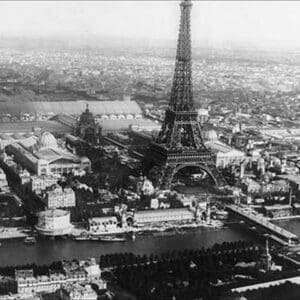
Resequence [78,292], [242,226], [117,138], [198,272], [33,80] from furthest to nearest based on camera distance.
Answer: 1. [33,80]
2. [117,138]
3. [242,226]
4. [198,272]
5. [78,292]

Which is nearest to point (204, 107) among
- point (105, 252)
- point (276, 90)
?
point (276, 90)

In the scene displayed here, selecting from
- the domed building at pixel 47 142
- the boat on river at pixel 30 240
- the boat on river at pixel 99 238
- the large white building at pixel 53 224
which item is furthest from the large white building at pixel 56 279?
the domed building at pixel 47 142

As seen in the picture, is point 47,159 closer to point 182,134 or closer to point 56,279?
point 182,134

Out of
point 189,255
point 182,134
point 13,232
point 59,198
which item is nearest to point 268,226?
point 189,255

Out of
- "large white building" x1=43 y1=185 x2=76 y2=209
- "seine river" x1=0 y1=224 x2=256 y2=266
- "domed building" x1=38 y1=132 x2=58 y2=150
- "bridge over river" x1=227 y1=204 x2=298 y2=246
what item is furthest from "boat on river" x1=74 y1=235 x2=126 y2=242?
"domed building" x1=38 y1=132 x2=58 y2=150

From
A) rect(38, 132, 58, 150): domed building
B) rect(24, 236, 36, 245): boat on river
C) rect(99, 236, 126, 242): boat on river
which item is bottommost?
rect(99, 236, 126, 242): boat on river

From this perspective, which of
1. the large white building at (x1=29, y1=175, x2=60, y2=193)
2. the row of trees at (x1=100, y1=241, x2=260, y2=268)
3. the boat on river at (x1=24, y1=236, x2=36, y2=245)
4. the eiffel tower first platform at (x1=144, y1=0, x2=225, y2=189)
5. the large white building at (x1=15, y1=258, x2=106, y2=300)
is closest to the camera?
the large white building at (x1=15, y1=258, x2=106, y2=300)

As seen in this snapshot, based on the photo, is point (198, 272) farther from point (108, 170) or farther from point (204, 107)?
point (204, 107)

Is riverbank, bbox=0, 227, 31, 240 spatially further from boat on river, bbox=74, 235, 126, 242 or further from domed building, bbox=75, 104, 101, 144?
domed building, bbox=75, 104, 101, 144

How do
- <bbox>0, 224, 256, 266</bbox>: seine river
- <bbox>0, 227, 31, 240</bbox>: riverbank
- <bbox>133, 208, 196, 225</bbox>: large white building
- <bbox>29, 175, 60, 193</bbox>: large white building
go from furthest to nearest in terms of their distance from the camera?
<bbox>29, 175, 60, 193</bbox>: large white building, <bbox>133, 208, 196, 225</bbox>: large white building, <bbox>0, 227, 31, 240</bbox>: riverbank, <bbox>0, 224, 256, 266</bbox>: seine river
